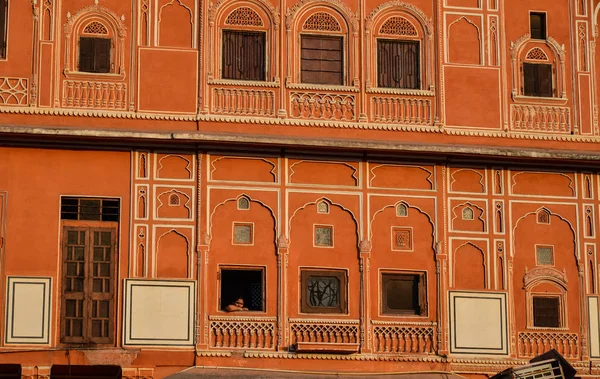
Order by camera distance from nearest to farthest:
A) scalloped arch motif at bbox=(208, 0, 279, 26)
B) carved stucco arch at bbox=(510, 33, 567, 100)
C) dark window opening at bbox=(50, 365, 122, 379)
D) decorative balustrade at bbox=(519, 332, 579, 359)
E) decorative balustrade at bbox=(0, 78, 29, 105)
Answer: dark window opening at bbox=(50, 365, 122, 379), decorative balustrade at bbox=(0, 78, 29, 105), decorative balustrade at bbox=(519, 332, 579, 359), scalloped arch motif at bbox=(208, 0, 279, 26), carved stucco arch at bbox=(510, 33, 567, 100)

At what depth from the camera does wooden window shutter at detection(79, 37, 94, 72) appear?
21500 millimetres

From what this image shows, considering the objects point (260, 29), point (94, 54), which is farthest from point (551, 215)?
→ point (94, 54)

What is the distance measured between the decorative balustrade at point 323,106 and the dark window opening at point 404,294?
263cm

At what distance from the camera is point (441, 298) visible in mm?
21641

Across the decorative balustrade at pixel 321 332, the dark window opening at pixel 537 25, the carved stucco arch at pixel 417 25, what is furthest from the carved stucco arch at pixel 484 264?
the dark window opening at pixel 537 25

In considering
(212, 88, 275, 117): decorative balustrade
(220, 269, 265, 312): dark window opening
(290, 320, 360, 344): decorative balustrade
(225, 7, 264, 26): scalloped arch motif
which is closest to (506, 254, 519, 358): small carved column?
(290, 320, 360, 344): decorative balustrade

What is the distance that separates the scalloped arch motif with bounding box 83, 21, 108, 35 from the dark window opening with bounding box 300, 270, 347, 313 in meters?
4.91

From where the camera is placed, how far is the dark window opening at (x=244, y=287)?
69.4ft

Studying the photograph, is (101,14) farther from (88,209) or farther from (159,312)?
(159,312)

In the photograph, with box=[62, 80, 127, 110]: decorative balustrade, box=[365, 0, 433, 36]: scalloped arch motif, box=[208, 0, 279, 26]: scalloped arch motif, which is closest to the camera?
box=[62, 80, 127, 110]: decorative balustrade

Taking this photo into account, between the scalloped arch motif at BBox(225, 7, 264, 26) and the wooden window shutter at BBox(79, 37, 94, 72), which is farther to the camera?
the scalloped arch motif at BBox(225, 7, 264, 26)

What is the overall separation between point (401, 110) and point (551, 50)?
Answer: 288 cm

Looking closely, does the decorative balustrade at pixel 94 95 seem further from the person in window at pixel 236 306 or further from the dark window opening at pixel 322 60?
the person in window at pixel 236 306

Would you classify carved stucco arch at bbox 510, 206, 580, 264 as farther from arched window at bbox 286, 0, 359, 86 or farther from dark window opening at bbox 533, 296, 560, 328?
arched window at bbox 286, 0, 359, 86
